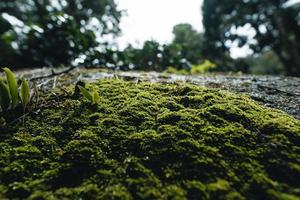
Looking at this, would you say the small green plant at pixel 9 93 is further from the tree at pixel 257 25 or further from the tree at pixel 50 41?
the tree at pixel 257 25

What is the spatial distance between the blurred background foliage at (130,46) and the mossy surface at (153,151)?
3.11 meters

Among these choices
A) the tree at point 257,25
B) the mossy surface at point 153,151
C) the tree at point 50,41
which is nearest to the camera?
the mossy surface at point 153,151

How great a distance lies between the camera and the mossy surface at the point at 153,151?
147 cm

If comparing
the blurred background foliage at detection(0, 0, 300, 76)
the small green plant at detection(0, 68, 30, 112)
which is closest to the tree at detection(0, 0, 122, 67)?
the blurred background foliage at detection(0, 0, 300, 76)

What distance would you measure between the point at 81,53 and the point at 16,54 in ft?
7.55

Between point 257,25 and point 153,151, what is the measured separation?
646 inches

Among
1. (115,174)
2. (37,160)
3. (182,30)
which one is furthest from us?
(182,30)

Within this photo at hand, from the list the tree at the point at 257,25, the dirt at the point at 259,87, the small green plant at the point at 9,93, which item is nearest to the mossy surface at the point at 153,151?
the small green plant at the point at 9,93

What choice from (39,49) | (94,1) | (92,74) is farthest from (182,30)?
(92,74)

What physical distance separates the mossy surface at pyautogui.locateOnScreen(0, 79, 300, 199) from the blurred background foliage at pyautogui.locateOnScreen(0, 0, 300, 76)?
3.11 metres

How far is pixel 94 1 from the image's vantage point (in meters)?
10.9

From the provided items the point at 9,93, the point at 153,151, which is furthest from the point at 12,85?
the point at 153,151

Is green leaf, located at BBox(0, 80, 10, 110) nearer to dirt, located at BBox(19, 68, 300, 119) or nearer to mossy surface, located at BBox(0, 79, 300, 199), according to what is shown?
mossy surface, located at BBox(0, 79, 300, 199)

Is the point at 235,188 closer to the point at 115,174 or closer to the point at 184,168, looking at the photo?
the point at 184,168
